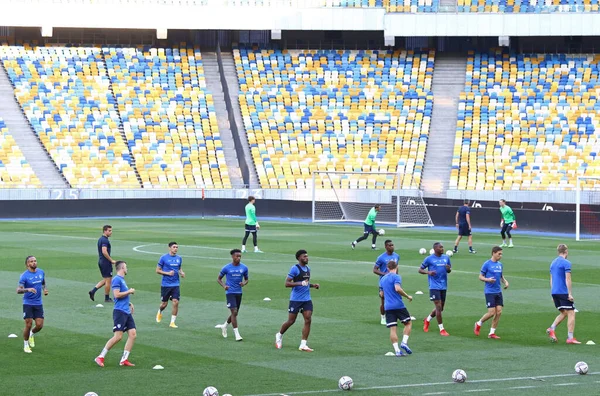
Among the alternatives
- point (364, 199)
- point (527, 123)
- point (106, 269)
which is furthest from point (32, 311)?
point (527, 123)

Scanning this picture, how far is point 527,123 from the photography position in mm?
67688

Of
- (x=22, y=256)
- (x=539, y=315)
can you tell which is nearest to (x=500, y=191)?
(x=22, y=256)

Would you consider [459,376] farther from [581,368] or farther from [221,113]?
[221,113]

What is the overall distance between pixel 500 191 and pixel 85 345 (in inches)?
1729

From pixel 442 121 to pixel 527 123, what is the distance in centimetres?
511

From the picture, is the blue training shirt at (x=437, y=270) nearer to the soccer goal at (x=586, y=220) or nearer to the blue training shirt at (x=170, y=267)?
the blue training shirt at (x=170, y=267)

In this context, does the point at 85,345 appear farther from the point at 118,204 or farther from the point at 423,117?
the point at 423,117

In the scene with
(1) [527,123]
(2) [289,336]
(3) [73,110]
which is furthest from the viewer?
(3) [73,110]

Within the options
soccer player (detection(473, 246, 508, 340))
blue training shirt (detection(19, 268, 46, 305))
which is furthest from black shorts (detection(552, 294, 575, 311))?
blue training shirt (detection(19, 268, 46, 305))

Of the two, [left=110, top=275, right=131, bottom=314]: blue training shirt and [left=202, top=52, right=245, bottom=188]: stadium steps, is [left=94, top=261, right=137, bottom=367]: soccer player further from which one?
[left=202, top=52, right=245, bottom=188]: stadium steps

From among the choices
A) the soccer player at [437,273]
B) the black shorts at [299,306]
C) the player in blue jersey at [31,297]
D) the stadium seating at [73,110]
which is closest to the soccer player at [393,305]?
the black shorts at [299,306]

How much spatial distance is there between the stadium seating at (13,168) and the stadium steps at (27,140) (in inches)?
19.3

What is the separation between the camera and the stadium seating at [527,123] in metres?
63.8

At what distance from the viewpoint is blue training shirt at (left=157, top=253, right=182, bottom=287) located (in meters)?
22.7
